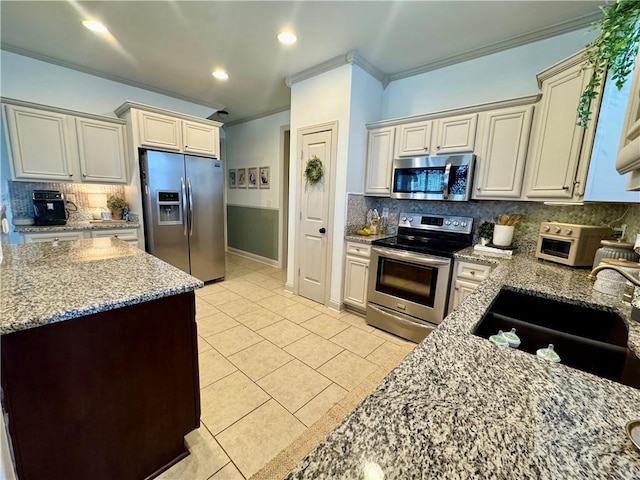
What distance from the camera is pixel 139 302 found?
43.3 inches

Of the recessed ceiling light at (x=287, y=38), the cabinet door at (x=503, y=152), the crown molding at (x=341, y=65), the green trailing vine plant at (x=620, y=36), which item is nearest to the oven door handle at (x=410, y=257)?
the cabinet door at (x=503, y=152)

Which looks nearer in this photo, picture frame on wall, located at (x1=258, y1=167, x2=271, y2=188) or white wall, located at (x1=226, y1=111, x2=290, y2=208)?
white wall, located at (x1=226, y1=111, x2=290, y2=208)

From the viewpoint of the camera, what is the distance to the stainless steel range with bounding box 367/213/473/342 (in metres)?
2.38

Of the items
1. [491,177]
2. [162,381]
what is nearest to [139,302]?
[162,381]

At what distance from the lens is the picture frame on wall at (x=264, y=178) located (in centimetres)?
490

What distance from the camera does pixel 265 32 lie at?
7.98ft

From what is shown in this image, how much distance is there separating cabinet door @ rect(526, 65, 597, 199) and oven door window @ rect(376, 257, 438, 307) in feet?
3.39

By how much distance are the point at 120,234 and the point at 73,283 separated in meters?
2.41

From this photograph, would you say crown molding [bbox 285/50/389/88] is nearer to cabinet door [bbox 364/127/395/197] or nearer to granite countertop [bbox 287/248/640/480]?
cabinet door [bbox 364/127/395/197]

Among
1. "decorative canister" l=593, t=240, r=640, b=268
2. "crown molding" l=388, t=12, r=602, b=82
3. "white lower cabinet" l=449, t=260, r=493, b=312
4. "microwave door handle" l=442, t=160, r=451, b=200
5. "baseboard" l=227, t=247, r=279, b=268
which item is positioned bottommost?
"baseboard" l=227, t=247, r=279, b=268

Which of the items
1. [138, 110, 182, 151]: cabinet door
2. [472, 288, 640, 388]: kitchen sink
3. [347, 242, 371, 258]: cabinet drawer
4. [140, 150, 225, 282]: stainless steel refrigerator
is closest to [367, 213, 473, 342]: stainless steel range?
[347, 242, 371, 258]: cabinet drawer

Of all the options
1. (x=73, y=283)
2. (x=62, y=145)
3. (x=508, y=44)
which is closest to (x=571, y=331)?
(x=73, y=283)

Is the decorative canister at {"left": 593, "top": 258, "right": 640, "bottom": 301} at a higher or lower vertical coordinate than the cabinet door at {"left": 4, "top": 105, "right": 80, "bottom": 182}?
lower

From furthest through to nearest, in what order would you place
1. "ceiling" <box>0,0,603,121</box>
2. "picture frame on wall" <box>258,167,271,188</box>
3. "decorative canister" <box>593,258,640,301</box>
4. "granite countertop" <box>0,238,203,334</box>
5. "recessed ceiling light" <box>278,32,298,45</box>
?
1. "picture frame on wall" <box>258,167,271,188</box>
2. "recessed ceiling light" <box>278,32,298,45</box>
3. "ceiling" <box>0,0,603,121</box>
4. "decorative canister" <box>593,258,640,301</box>
5. "granite countertop" <box>0,238,203,334</box>
